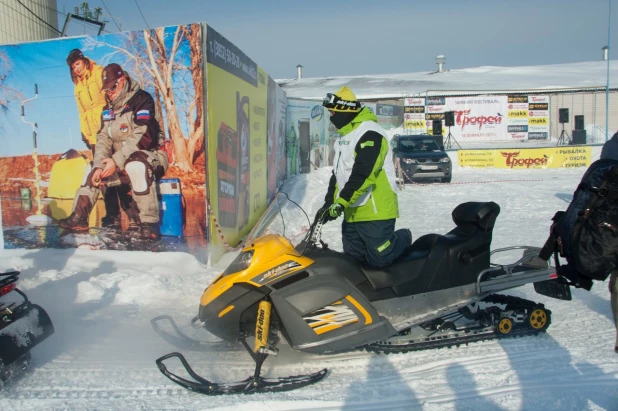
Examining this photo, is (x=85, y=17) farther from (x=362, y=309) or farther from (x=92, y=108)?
(x=362, y=309)

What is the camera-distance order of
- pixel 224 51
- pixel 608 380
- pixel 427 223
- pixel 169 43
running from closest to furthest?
pixel 608 380 → pixel 169 43 → pixel 224 51 → pixel 427 223

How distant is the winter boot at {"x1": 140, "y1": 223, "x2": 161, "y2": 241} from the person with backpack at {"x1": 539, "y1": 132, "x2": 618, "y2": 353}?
16.6ft

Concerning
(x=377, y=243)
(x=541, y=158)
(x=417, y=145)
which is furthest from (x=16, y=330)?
(x=541, y=158)

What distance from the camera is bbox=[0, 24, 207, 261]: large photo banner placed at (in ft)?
21.7

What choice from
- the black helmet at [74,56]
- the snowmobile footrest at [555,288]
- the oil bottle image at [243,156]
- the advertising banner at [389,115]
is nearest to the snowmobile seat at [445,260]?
the snowmobile footrest at [555,288]

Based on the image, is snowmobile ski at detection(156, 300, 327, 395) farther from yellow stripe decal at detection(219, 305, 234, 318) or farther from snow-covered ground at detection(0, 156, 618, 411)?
yellow stripe decal at detection(219, 305, 234, 318)

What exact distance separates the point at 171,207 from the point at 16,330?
3.43 m

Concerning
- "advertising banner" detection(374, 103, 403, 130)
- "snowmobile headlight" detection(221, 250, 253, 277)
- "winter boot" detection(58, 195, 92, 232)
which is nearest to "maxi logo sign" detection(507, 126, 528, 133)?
"advertising banner" detection(374, 103, 403, 130)

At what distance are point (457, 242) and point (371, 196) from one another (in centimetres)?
77

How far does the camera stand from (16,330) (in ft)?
11.3

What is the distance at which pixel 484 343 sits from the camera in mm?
4145

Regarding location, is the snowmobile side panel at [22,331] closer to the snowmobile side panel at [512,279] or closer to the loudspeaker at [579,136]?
the snowmobile side panel at [512,279]

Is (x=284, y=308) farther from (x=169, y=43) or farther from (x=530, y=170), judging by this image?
(x=530, y=170)

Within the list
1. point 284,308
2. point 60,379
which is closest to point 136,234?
point 60,379
